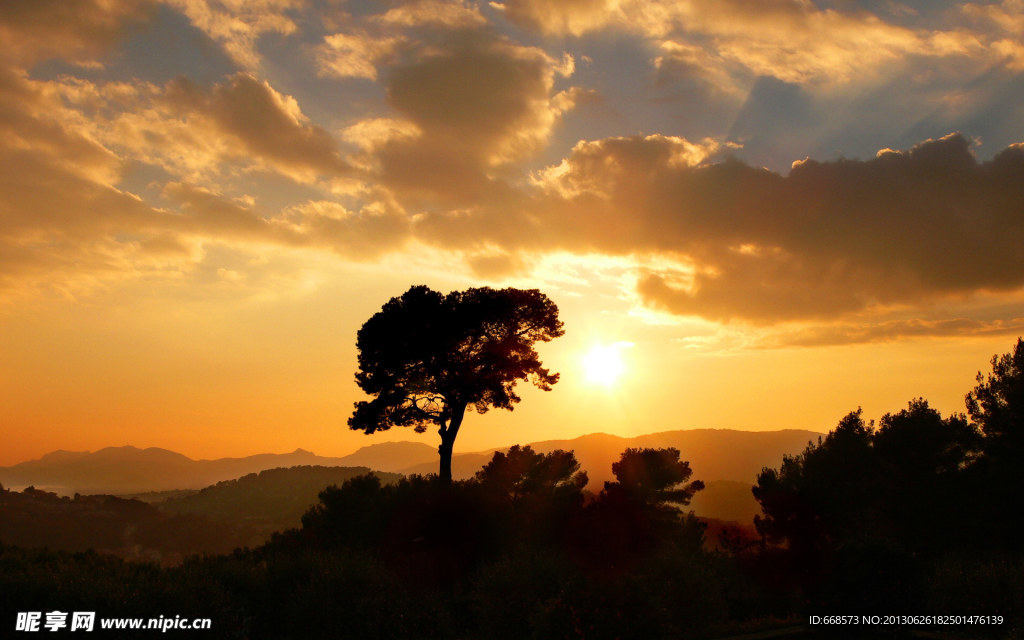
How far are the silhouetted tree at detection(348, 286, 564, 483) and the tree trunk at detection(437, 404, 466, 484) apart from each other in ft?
0.21

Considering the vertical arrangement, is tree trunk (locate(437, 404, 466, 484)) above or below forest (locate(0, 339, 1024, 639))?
above

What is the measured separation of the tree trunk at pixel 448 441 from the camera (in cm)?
3791

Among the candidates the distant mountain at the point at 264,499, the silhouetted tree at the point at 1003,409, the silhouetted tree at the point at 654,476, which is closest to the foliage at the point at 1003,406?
the silhouetted tree at the point at 1003,409

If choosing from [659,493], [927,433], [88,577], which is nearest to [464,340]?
[659,493]

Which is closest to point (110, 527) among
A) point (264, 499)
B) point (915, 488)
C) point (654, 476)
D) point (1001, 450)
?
point (264, 499)

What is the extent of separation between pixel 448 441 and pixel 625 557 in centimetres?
1333

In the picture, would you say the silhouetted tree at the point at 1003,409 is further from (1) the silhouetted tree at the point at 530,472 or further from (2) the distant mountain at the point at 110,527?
(2) the distant mountain at the point at 110,527

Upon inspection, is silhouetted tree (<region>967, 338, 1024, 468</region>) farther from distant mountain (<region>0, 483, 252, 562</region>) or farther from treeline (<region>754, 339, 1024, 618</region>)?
distant mountain (<region>0, 483, 252, 562</region>)

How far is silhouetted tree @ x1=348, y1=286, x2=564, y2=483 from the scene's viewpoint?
38094 millimetres

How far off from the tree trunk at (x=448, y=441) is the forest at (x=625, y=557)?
1158 mm

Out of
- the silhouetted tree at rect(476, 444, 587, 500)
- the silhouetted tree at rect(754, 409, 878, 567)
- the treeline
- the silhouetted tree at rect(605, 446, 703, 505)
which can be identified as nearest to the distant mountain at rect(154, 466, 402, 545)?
the silhouetted tree at rect(476, 444, 587, 500)

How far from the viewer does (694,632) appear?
19859mm

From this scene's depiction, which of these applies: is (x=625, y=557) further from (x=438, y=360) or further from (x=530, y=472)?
(x=438, y=360)

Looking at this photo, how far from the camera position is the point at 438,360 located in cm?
3834
